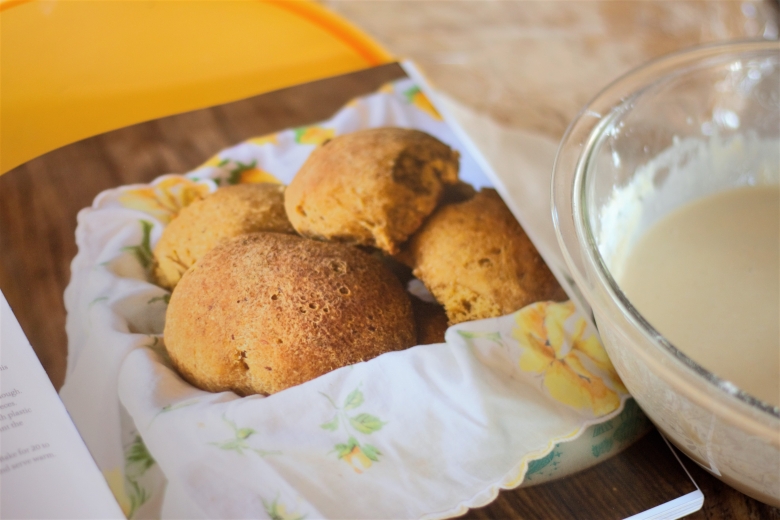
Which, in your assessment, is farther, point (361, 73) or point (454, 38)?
point (454, 38)

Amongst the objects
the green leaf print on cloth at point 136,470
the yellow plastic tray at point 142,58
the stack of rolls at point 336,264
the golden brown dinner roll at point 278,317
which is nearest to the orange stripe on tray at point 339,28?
the yellow plastic tray at point 142,58

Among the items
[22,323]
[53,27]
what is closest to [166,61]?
[53,27]

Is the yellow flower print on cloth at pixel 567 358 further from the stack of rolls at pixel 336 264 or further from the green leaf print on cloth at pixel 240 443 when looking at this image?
the green leaf print on cloth at pixel 240 443

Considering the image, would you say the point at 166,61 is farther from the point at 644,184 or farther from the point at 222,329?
the point at 644,184

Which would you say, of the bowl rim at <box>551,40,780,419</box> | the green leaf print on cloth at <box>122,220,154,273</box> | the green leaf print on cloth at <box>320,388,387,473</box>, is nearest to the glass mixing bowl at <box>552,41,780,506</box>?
the bowl rim at <box>551,40,780,419</box>

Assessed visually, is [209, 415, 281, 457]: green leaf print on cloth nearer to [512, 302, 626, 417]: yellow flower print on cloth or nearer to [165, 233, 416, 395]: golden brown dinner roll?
[165, 233, 416, 395]: golden brown dinner roll

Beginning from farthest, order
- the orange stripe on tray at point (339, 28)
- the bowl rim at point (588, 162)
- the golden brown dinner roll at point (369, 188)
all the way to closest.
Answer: the orange stripe on tray at point (339, 28)
the golden brown dinner roll at point (369, 188)
the bowl rim at point (588, 162)

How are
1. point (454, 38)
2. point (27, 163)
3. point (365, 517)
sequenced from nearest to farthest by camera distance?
point (365, 517) < point (27, 163) < point (454, 38)

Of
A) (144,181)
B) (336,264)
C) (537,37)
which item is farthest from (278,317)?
(537,37)
